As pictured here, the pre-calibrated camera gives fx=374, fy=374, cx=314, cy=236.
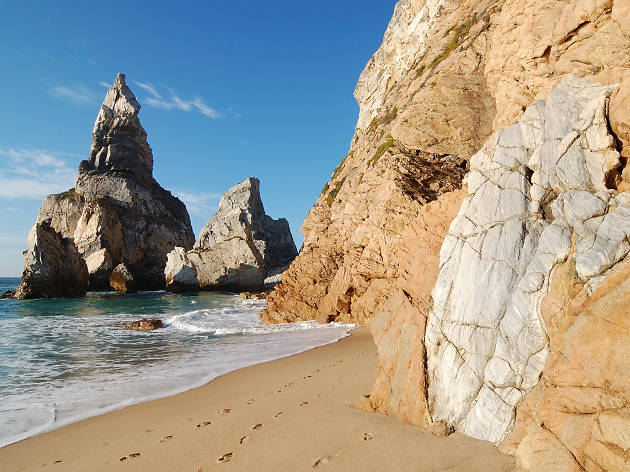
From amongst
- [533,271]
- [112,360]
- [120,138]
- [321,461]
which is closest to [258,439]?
[321,461]

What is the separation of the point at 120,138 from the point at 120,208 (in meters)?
20.3

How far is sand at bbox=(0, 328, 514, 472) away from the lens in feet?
16.2

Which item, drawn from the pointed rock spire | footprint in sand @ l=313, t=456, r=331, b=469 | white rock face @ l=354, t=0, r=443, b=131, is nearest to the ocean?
footprint in sand @ l=313, t=456, r=331, b=469

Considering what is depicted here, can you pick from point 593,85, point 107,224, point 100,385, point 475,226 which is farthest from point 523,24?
point 107,224

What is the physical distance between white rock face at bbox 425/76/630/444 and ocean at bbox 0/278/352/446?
7596 millimetres

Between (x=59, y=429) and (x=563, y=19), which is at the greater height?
(x=563, y=19)

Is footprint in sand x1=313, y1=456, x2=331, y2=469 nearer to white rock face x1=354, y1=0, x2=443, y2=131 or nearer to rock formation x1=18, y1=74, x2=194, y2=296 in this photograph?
white rock face x1=354, y1=0, x2=443, y2=131

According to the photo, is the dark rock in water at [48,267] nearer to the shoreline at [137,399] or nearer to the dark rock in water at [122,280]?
the dark rock in water at [122,280]

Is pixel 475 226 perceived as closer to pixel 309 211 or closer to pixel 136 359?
pixel 136 359

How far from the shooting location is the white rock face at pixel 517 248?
491cm

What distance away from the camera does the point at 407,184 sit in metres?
20.2

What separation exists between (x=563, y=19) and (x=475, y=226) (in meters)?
6.17

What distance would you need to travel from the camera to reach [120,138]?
87.4 meters

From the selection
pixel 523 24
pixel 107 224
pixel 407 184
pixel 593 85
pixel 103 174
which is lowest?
pixel 593 85
